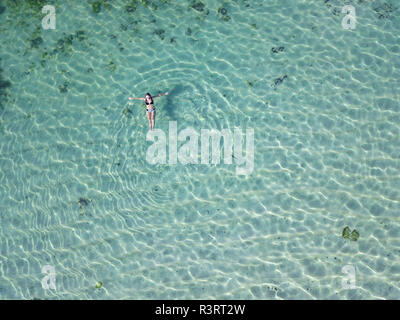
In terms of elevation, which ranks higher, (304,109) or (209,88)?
(209,88)

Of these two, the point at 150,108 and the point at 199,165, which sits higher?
the point at 150,108

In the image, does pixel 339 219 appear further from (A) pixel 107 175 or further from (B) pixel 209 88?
(A) pixel 107 175

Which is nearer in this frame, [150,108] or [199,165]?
[199,165]

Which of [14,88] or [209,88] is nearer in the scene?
[209,88]

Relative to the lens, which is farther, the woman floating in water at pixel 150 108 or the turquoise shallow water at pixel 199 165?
the woman floating in water at pixel 150 108

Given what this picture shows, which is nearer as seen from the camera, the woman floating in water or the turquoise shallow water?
the turquoise shallow water
